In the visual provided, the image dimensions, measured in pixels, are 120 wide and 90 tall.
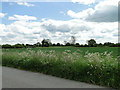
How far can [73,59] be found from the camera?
7324 mm

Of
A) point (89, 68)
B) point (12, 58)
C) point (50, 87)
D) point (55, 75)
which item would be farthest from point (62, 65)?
point (12, 58)

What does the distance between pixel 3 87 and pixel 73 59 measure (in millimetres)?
3367

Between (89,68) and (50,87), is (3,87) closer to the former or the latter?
(50,87)

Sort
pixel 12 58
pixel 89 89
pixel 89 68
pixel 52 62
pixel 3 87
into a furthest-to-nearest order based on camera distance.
Result: pixel 12 58 < pixel 52 62 < pixel 89 68 < pixel 3 87 < pixel 89 89

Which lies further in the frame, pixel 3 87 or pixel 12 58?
pixel 12 58

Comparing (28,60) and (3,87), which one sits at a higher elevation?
(28,60)

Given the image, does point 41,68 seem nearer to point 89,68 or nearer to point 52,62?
point 52,62

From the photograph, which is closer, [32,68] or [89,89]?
[89,89]

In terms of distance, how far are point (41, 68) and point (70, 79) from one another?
2.24 metres

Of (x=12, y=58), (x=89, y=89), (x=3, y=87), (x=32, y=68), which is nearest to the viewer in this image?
(x=89, y=89)

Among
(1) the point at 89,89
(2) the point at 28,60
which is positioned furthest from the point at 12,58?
(1) the point at 89,89

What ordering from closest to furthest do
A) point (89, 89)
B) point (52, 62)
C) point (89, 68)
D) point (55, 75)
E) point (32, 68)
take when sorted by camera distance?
point (89, 89) < point (89, 68) < point (55, 75) < point (52, 62) < point (32, 68)

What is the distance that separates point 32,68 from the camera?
8.63m

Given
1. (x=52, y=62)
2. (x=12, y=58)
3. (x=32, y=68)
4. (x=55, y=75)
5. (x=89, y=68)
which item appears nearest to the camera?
(x=89, y=68)
